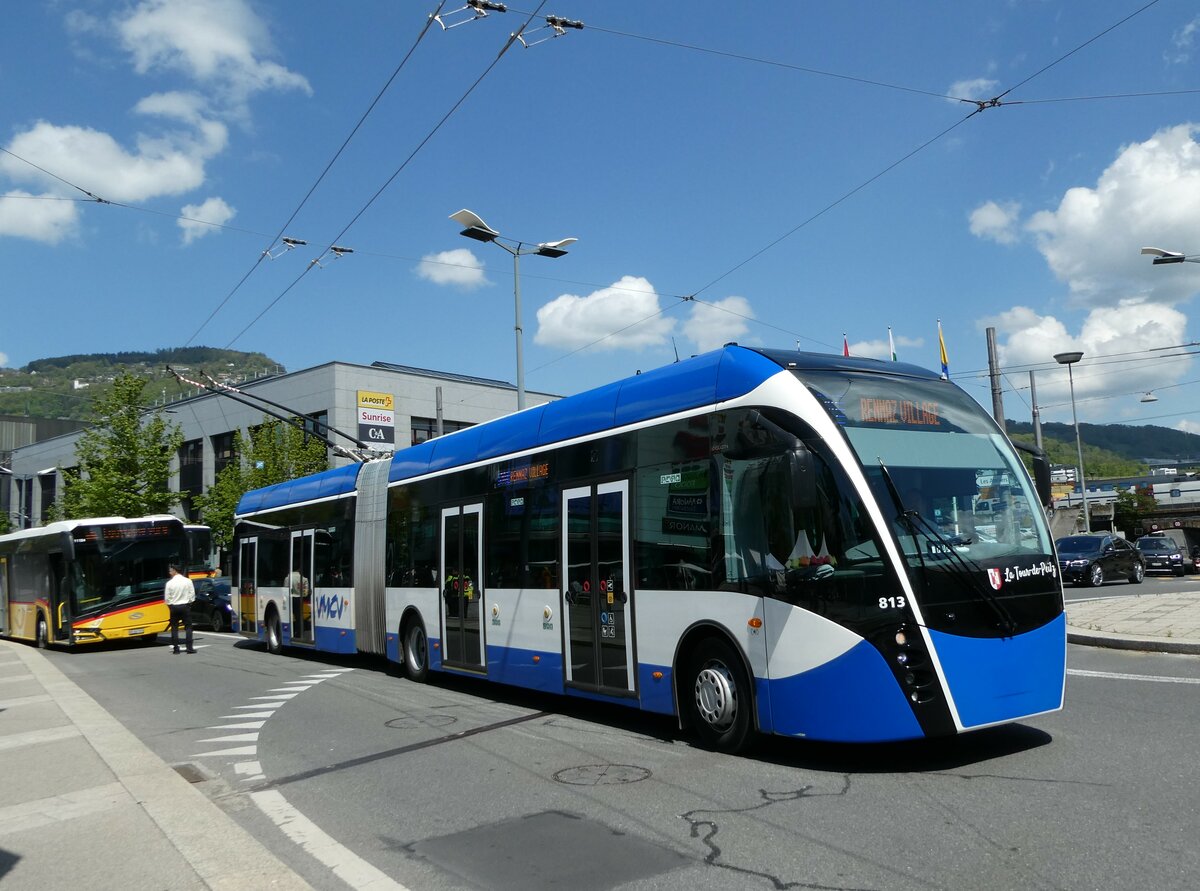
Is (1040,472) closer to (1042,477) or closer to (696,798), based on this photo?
(1042,477)

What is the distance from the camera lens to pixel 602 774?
714cm

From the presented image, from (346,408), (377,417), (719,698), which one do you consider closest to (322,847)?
(719,698)

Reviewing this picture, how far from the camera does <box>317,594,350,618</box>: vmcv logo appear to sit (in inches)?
622

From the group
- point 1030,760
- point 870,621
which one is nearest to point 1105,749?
point 1030,760

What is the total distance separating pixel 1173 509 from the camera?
8788cm

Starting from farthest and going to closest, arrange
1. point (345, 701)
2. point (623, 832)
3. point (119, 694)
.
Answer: point (119, 694), point (345, 701), point (623, 832)

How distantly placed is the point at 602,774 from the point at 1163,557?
125 feet

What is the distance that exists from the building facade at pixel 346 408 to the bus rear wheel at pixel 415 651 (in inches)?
1062

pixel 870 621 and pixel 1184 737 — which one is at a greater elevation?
pixel 870 621

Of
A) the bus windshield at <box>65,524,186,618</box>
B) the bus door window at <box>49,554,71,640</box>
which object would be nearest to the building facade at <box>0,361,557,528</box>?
the bus door window at <box>49,554,71,640</box>

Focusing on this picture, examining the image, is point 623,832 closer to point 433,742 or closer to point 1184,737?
point 433,742

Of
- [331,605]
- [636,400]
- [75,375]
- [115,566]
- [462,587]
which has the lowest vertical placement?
[331,605]

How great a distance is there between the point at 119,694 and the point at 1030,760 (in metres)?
11.8

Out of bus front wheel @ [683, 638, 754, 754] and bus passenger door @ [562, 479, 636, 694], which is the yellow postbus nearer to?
bus passenger door @ [562, 479, 636, 694]
